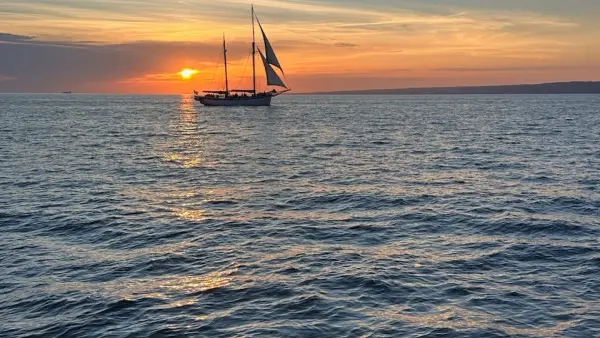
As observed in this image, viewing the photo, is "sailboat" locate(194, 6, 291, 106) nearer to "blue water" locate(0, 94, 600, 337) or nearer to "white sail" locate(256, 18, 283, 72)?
"white sail" locate(256, 18, 283, 72)

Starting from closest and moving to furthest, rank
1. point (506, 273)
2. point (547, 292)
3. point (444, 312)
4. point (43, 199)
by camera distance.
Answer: point (444, 312), point (547, 292), point (506, 273), point (43, 199)

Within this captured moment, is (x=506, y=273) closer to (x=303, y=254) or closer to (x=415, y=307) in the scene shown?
(x=415, y=307)

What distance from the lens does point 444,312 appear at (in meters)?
13.5

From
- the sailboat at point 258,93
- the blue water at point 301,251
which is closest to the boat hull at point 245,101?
the sailboat at point 258,93

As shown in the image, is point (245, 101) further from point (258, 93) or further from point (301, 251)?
point (301, 251)

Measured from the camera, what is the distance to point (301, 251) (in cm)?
1881

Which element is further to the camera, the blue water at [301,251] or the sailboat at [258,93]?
the sailboat at [258,93]

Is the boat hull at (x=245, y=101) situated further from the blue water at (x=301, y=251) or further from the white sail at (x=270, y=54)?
the blue water at (x=301, y=251)

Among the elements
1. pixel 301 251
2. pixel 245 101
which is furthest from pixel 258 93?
pixel 301 251

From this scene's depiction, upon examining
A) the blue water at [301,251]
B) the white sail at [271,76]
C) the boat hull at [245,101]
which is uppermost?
the white sail at [271,76]

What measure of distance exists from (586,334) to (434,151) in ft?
131

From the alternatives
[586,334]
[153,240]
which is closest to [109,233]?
[153,240]

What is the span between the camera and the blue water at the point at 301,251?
43.3 feet

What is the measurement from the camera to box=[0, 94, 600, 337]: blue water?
43.3 feet
